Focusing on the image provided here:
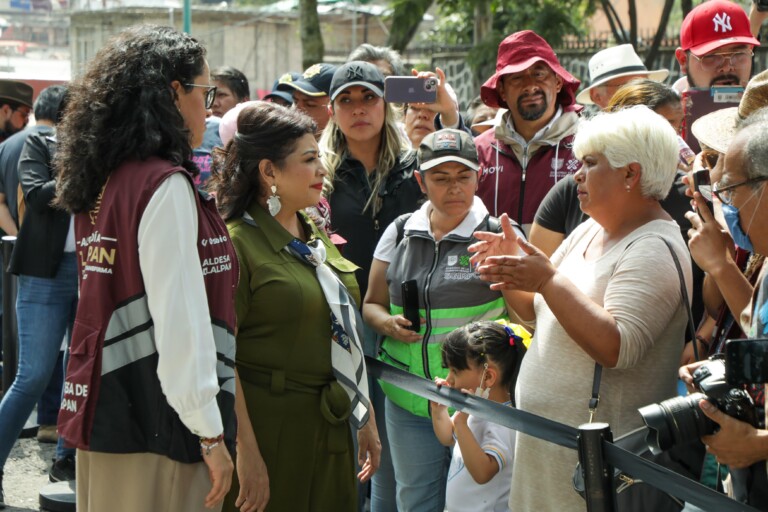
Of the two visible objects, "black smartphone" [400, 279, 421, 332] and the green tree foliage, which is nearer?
"black smartphone" [400, 279, 421, 332]

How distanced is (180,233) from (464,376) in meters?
1.60

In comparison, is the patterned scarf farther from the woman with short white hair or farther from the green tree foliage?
the green tree foliage

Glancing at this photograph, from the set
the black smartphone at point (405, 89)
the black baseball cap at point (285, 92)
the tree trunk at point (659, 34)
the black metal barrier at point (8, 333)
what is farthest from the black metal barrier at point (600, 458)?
the tree trunk at point (659, 34)

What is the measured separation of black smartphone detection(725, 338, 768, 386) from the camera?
7.91 ft

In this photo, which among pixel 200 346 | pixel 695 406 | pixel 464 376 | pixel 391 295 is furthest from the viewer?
pixel 391 295

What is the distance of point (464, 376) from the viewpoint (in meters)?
4.12

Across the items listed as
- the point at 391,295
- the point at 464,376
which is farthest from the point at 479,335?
the point at 391,295

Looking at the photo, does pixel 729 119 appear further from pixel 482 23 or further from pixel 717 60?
pixel 482 23

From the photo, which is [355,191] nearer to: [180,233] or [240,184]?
[240,184]

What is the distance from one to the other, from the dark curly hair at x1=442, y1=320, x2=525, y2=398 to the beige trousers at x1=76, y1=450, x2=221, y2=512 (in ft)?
4.48

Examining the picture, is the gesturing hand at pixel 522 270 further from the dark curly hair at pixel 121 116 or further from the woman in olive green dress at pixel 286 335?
the dark curly hair at pixel 121 116

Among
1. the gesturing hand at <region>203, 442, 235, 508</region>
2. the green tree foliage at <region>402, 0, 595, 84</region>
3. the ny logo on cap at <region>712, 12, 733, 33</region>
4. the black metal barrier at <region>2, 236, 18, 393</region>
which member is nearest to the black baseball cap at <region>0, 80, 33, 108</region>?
the black metal barrier at <region>2, 236, 18, 393</region>

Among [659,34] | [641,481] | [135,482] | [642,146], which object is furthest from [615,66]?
[659,34]

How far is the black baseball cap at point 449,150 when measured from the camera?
4.50 meters
